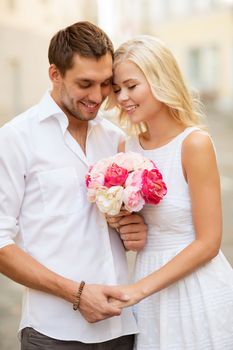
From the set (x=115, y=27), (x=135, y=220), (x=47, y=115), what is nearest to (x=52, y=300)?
(x=135, y=220)

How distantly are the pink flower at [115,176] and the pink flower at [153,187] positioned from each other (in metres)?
0.08

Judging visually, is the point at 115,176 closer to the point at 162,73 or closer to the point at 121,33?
the point at 162,73

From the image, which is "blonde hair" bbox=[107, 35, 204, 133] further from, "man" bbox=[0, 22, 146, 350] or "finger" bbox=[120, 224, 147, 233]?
"finger" bbox=[120, 224, 147, 233]

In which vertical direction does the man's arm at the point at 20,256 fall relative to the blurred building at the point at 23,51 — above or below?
above

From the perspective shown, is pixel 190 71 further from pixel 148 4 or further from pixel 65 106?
pixel 65 106

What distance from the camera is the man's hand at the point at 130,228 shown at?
2658mm

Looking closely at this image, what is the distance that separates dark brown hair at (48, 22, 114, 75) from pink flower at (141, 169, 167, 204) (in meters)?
0.51

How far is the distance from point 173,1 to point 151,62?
3036cm

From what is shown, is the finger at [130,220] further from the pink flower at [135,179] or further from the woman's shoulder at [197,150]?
the woman's shoulder at [197,150]

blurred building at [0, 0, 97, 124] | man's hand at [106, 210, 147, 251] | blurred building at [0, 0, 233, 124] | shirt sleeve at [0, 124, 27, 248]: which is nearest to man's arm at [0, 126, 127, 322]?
shirt sleeve at [0, 124, 27, 248]

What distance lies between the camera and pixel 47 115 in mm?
2709

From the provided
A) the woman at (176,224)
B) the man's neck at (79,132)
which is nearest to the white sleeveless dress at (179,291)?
the woman at (176,224)

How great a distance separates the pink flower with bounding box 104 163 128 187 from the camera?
2568 mm

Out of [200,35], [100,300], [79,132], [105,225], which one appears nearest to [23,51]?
[79,132]
